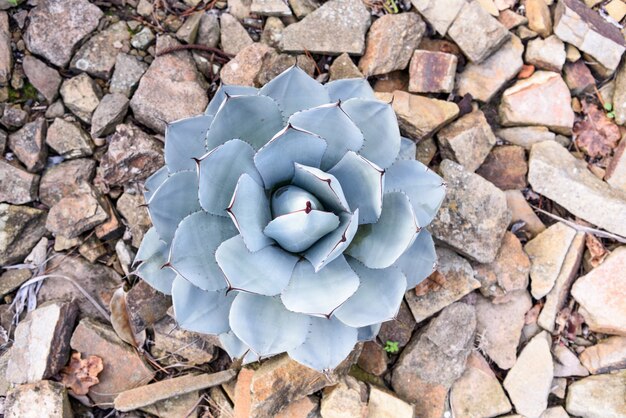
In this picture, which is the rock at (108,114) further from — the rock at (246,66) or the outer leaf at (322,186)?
the outer leaf at (322,186)

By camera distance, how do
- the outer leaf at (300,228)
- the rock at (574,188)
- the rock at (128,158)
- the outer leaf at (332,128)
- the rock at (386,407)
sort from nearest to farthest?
the outer leaf at (300,228)
the outer leaf at (332,128)
the rock at (386,407)
the rock at (128,158)
the rock at (574,188)

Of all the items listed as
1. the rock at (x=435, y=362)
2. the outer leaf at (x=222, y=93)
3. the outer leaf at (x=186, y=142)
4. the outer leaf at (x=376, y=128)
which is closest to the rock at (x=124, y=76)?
the outer leaf at (x=222, y=93)

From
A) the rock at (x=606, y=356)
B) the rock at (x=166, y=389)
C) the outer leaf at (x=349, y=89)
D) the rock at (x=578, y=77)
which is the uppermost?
the outer leaf at (x=349, y=89)

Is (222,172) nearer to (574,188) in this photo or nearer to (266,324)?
(266,324)

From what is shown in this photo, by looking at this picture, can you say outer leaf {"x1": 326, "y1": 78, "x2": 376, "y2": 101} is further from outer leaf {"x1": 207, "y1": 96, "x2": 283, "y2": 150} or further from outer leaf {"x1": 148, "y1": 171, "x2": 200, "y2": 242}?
outer leaf {"x1": 148, "y1": 171, "x2": 200, "y2": 242}

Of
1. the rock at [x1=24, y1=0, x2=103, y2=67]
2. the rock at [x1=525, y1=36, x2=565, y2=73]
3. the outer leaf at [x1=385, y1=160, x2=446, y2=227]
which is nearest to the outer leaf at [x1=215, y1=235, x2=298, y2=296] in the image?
the outer leaf at [x1=385, y1=160, x2=446, y2=227]

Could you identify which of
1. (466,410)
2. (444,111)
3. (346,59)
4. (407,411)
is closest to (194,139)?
(346,59)
